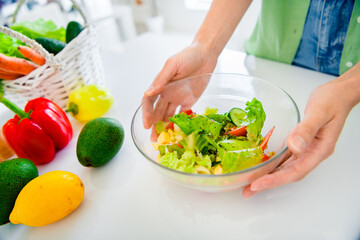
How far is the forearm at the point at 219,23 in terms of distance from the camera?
869 millimetres

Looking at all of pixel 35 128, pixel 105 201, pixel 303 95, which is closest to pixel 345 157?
pixel 303 95

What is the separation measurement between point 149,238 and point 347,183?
0.45m

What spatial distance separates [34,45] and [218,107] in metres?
0.56

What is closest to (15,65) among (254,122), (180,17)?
(254,122)

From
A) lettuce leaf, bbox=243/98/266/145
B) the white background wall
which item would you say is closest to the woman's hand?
lettuce leaf, bbox=243/98/266/145

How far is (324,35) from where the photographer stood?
0.85 m

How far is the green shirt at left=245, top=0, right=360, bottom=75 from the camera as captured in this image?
2.66 ft

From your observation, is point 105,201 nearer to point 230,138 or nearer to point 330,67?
point 230,138

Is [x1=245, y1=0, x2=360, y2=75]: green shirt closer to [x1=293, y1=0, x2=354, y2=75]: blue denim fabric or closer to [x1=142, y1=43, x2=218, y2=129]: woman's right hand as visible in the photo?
[x1=293, y1=0, x2=354, y2=75]: blue denim fabric

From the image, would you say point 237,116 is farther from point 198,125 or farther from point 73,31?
point 73,31

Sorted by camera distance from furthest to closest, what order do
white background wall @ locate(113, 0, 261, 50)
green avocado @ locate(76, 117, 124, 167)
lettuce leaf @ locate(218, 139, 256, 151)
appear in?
white background wall @ locate(113, 0, 261, 50) → green avocado @ locate(76, 117, 124, 167) → lettuce leaf @ locate(218, 139, 256, 151)

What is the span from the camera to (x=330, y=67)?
894 mm

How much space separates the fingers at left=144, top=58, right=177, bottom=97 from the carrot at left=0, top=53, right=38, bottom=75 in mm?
407

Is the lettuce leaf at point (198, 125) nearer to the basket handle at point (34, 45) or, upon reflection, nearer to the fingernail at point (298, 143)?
the fingernail at point (298, 143)
